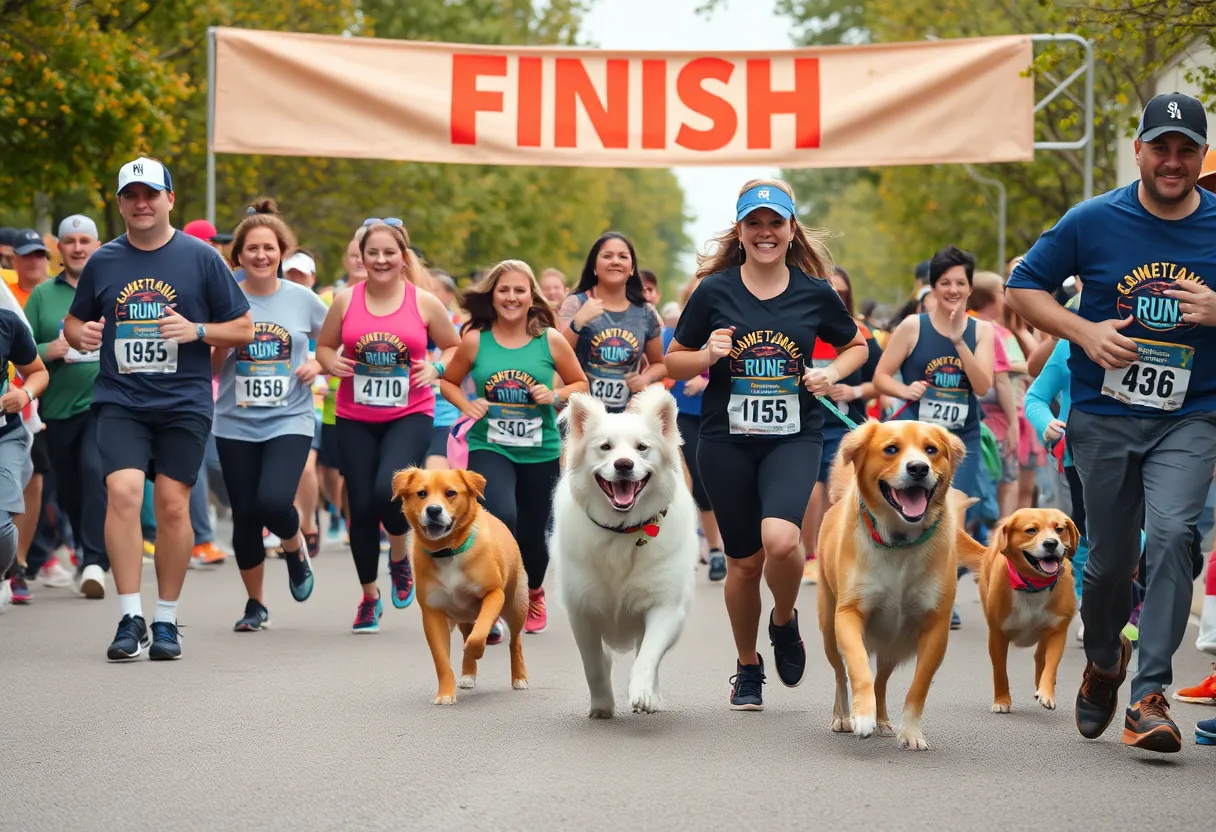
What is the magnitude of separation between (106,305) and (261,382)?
4.39 ft

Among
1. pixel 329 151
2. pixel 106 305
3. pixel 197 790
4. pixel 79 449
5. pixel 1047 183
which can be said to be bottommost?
pixel 197 790

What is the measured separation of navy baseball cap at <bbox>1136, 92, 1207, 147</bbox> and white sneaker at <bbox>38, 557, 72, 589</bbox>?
944cm

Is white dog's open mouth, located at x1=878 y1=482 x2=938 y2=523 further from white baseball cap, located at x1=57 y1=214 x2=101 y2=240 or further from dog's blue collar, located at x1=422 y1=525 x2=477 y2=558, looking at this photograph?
white baseball cap, located at x1=57 y1=214 x2=101 y2=240

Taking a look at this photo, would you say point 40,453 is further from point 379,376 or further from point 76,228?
point 379,376

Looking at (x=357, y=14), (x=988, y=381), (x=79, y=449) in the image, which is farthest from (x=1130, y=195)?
(x=357, y=14)

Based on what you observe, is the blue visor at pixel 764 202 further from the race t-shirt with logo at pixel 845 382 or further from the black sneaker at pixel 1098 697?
the race t-shirt with logo at pixel 845 382

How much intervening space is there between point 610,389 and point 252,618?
2575 millimetres

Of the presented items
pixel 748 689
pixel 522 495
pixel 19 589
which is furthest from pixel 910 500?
pixel 19 589

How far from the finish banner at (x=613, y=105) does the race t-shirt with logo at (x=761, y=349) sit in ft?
23.9

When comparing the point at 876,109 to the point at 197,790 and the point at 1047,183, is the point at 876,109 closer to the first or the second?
the point at 197,790

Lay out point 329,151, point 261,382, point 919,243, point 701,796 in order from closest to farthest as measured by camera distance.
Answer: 1. point 701,796
2. point 261,382
3. point 329,151
4. point 919,243

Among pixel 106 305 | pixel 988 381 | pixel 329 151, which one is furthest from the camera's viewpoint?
pixel 329 151

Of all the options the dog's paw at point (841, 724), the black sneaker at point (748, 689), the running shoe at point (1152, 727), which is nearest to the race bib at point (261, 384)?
the black sneaker at point (748, 689)

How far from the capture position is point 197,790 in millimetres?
6176
